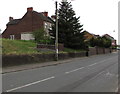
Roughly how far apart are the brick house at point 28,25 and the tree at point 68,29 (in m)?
14.2

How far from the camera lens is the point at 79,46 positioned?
44.2 m

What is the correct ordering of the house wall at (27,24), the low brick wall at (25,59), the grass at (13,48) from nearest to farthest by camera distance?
the low brick wall at (25,59)
the grass at (13,48)
the house wall at (27,24)

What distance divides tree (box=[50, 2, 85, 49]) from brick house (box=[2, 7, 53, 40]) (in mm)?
14227

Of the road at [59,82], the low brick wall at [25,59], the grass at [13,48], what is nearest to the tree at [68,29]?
the low brick wall at [25,59]

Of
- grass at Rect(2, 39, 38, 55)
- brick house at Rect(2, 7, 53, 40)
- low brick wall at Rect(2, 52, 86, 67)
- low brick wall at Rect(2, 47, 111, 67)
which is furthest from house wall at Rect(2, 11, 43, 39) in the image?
grass at Rect(2, 39, 38, 55)

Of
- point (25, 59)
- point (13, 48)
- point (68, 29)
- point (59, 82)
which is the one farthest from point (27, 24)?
point (59, 82)

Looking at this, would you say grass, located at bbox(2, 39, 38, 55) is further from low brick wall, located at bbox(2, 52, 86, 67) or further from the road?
the road

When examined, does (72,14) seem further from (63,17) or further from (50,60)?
(50,60)

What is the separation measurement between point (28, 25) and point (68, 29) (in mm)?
21283

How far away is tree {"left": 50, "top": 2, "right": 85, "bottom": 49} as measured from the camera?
40875mm

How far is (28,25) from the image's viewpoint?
5928 centimetres

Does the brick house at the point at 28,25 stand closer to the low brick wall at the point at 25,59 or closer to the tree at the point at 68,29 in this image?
the tree at the point at 68,29

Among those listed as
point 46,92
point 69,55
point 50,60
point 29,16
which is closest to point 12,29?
point 29,16

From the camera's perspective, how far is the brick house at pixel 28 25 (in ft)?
189
